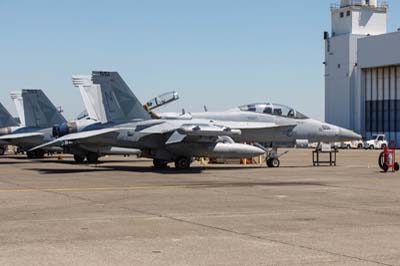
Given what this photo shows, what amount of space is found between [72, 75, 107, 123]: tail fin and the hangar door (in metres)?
60.0

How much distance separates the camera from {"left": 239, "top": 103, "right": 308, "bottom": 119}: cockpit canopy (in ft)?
97.6

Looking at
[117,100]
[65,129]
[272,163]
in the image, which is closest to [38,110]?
[65,129]

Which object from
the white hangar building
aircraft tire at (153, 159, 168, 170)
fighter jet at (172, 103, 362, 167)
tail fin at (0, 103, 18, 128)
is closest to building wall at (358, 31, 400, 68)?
the white hangar building

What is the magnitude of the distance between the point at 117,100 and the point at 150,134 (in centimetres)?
214

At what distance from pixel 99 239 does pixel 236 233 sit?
210 centimetres

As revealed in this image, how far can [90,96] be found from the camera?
34500 mm

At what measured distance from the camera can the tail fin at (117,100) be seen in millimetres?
27719

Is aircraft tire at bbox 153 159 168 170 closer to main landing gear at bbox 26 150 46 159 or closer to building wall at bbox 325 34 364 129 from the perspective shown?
main landing gear at bbox 26 150 46 159

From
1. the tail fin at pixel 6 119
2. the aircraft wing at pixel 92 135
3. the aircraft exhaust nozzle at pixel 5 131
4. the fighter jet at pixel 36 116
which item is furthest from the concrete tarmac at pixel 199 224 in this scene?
the tail fin at pixel 6 119

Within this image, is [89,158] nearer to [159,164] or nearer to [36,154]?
[159,164]

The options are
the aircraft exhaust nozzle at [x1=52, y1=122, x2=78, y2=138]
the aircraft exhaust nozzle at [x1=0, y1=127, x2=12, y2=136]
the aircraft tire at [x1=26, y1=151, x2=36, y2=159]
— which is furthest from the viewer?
the aircraft tire at [x1=26, y1=151, x2=36, y2=159]

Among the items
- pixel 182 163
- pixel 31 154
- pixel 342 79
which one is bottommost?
pixel 31 154

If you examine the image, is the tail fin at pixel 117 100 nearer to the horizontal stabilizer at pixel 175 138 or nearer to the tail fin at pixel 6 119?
the horizontal stabilizer at pixel 175 138

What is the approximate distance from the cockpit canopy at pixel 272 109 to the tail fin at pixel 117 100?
4.69 m
